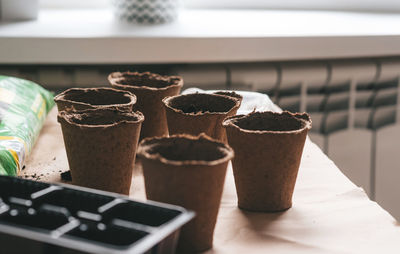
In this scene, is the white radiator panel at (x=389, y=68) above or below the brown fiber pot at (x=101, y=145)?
below

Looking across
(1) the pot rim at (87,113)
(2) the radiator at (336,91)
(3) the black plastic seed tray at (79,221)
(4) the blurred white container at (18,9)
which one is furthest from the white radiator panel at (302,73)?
(3) the black plastic seed tray at (79,221)

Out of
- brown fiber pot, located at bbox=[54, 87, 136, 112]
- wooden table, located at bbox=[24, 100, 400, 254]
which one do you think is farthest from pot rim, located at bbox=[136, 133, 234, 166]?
brown fiber pot, located at bbox=[54, 87, 136, 112]

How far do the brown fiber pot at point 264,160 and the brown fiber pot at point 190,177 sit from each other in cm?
8

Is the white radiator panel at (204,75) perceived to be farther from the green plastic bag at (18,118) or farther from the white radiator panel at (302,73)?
the green plastic bag at (18,118)

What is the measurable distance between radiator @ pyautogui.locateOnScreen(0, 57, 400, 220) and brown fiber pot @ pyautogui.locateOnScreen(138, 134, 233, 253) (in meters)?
0.92

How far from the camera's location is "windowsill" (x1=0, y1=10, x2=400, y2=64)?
1453mm

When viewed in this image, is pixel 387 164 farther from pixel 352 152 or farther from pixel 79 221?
pixel 79 221

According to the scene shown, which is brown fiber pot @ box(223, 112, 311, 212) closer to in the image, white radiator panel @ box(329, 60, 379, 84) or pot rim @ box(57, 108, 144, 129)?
pot rim @ box(57, 108, 144, 129)

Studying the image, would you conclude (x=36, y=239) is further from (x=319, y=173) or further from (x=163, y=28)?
(x=163, y=28)

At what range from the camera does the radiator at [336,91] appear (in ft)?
5.16

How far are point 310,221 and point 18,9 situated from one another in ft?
4.31

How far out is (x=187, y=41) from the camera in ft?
4.84

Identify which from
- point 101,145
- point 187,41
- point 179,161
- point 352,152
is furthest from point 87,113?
point 352,152

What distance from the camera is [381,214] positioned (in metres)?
0.75
